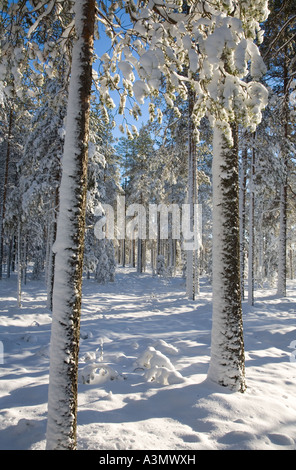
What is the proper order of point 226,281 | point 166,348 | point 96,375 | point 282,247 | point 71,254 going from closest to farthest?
point 71,254
point 226,281
point 96,375
point 166,348
point 282,247

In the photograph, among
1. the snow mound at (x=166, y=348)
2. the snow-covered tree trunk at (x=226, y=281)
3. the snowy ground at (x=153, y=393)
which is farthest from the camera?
the snow mound at (x=166, y=348)

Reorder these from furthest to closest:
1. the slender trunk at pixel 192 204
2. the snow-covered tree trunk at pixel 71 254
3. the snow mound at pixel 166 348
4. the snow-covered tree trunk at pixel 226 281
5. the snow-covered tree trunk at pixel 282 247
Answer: the snow-covered tree trunk at pixel 282 247
the slender trunk at pixel 192 204
the snow mound at pixel 166 348
the snow-covered tree trunk at pixel 226 281
the snow-covered tree trunk at pixel 71 254

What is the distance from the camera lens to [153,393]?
12.7 ft

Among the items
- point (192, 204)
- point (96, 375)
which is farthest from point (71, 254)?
point (192, 204)

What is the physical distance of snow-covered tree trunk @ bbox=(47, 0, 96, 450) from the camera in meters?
2.49

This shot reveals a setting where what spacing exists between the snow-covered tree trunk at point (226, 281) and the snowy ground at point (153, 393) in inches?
11.6

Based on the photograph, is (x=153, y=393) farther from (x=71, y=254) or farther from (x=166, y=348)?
(x=71, y=254)

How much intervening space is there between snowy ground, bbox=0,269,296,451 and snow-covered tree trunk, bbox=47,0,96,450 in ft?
1.72

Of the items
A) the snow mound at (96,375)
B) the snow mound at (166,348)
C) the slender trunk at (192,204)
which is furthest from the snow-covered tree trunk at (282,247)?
the snow mound at (96,375)

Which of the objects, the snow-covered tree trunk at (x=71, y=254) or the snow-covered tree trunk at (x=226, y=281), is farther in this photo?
the snow-covered tree trunk at (x=226, y=281)

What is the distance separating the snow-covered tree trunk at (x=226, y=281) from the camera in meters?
4.01

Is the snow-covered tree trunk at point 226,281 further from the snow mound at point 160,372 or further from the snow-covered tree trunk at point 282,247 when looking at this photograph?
the snow-covered tree trunk at point 282,247

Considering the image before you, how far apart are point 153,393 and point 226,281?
1.87 meters

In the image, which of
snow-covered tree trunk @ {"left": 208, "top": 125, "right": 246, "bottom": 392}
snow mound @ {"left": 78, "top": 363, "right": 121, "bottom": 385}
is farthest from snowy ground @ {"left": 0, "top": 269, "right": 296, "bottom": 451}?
snow-covered tree trunk @ {"left": 208, "top": 125, "right": 246, "bottom": 392}
